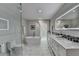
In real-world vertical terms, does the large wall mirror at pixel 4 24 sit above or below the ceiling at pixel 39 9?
below

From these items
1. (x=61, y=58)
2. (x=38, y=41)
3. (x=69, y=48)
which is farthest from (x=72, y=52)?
(x=38, y=41)

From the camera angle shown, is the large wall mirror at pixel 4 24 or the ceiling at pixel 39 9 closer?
the large wall mirror at pixel 4 24

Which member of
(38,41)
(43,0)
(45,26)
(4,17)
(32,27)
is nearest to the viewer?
(43,0)

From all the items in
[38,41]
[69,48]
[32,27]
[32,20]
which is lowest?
[38,41]

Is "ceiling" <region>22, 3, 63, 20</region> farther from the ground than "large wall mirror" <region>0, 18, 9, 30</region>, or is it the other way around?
"ceiling" <region>22, 3, 63, 20</region>

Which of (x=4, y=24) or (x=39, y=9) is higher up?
(x=39, y=9)

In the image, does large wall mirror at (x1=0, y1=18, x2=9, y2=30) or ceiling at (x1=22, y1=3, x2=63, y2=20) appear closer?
large wall mirror at (x1=0, y1=18, x2=9, y2=30)

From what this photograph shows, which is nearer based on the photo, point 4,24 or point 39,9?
point 4,24

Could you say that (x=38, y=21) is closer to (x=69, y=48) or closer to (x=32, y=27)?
(x=32, y=27)

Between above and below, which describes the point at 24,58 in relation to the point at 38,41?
above

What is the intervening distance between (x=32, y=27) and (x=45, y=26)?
54.7 inches

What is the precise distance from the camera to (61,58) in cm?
106

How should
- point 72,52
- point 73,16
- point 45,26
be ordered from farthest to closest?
1. point 45,26
2. point 73,16
3. point 72,52

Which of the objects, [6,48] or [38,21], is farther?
[38,21]
